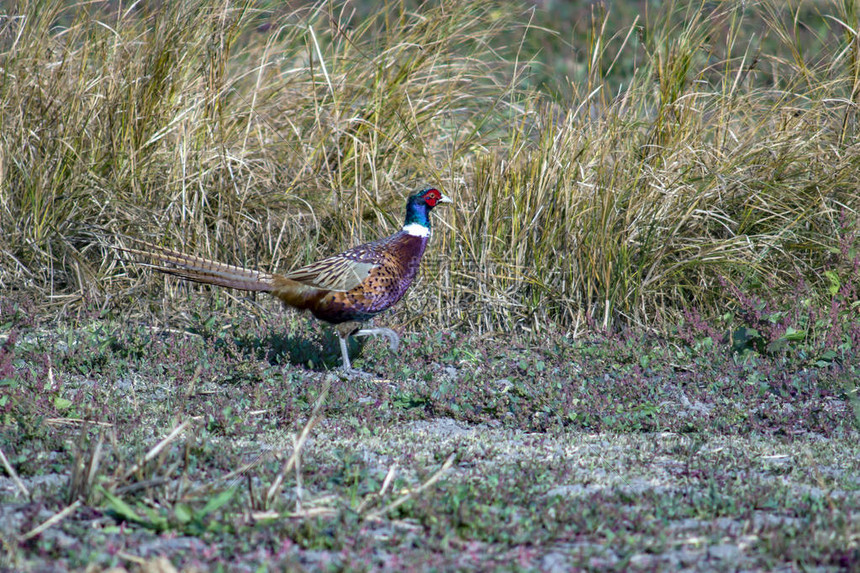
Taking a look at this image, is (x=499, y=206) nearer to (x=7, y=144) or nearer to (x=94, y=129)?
(x=94, y=129)

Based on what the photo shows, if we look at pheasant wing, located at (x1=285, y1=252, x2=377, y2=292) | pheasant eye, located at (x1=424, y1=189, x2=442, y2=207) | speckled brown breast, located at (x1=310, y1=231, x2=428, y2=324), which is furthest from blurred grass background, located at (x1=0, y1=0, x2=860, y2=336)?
pheasant wing, located at (x1=285, y1=252, x2=377, y2=292)

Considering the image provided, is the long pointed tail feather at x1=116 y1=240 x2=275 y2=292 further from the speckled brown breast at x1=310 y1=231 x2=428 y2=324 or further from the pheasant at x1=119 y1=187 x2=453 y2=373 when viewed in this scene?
the speckled brown breast at x1=310 y1=231 x2=428 y2=324

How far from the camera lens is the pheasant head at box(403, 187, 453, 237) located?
19.1ft

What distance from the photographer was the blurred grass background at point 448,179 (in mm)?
6102

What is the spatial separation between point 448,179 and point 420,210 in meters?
0.71

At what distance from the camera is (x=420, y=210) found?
5.83 meters

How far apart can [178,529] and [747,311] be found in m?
3.72

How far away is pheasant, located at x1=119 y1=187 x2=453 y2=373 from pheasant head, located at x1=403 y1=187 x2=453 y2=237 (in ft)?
0.25

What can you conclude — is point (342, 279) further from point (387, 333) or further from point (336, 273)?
point (387, 333)

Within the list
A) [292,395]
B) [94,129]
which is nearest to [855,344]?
[292,395]

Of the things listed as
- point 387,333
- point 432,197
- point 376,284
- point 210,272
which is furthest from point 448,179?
point 210,272

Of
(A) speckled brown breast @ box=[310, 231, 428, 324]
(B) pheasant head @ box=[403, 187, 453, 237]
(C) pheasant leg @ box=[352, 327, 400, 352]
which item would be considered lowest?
(C) pheasant leg @ box=[352, 327, 400, 352]

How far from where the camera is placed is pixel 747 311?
5.55m

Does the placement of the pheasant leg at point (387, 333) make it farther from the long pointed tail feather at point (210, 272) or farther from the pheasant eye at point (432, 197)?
the pheasant eye at point (432, 197)
